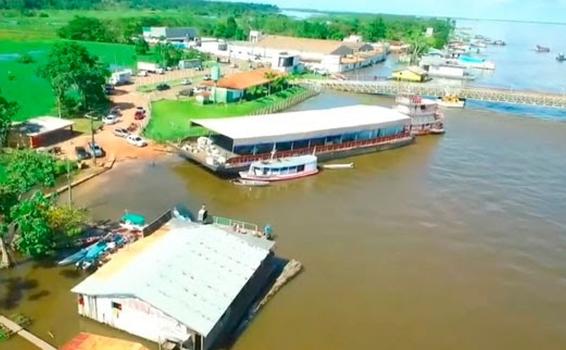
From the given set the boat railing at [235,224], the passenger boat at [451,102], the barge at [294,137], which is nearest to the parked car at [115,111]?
the barge at [294,137]

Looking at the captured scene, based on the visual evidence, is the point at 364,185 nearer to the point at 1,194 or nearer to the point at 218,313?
the point at 218,313

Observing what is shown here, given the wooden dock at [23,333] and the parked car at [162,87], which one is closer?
the wooden dock at [23,333]

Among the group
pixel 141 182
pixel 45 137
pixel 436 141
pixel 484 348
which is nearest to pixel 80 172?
pixel 141 182

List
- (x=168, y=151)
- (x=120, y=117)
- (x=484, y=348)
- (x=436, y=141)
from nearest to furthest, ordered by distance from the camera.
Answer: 1. (x=484, y=348)
2. (x=168, y=151)
3. (x=120, y=117)
4. (x=436, y=141)

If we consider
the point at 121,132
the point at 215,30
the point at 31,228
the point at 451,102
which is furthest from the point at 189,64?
the point at 31,228

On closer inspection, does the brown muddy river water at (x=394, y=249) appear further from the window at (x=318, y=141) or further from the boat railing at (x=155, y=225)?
the boat railing at (x=155, y=225)

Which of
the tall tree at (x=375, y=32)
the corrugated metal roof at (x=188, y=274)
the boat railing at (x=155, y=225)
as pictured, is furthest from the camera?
the tall tree at (x=375, y=32)

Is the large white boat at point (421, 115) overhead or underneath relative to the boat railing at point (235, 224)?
overhead
